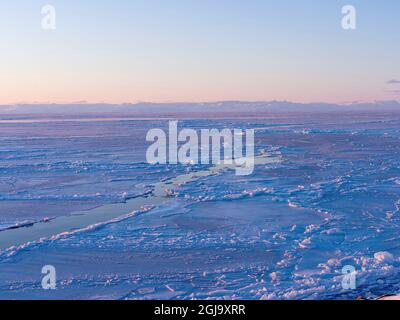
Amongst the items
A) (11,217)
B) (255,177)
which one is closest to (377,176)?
(255,177)

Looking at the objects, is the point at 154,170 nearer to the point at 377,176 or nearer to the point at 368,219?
the point at 377,176

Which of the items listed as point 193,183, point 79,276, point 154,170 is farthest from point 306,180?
point 79,276

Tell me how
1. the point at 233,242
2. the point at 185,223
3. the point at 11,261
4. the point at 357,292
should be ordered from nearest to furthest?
the point at 357,292, the point at 11,261, the point at 233,242, the point at 185,223

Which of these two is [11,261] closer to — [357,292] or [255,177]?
[357,292]
